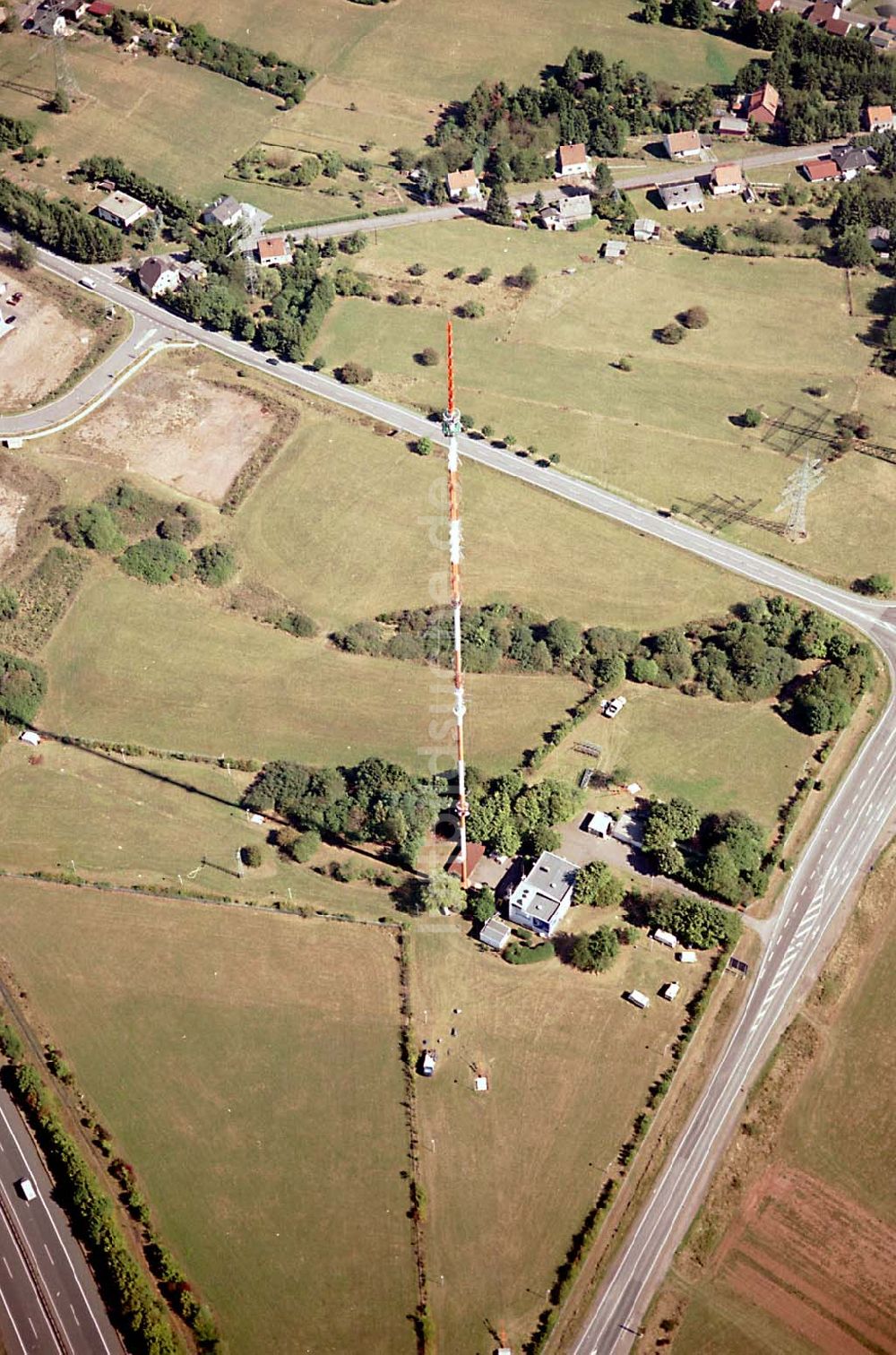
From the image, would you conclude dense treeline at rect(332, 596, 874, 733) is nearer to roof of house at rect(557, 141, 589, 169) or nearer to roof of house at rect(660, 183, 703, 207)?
roof of house at rect(660, 183, 703, 207)

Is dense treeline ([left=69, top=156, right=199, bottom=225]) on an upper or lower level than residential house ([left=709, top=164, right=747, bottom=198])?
A: lower

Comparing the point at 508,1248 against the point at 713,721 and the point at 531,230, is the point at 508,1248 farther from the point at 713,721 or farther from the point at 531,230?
the point at 531,230

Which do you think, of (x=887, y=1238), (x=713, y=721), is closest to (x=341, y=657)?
(x=713, y=721)

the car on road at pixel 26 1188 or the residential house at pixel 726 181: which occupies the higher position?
the residential house at pixel 726 181

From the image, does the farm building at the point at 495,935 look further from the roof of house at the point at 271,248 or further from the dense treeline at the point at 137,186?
the dense treeline at the point at 137,186

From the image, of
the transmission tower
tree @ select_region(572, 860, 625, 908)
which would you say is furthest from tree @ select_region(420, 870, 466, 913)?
the transmission tower

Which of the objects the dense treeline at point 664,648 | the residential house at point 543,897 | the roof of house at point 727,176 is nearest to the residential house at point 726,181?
the roof of house at point 727,176
